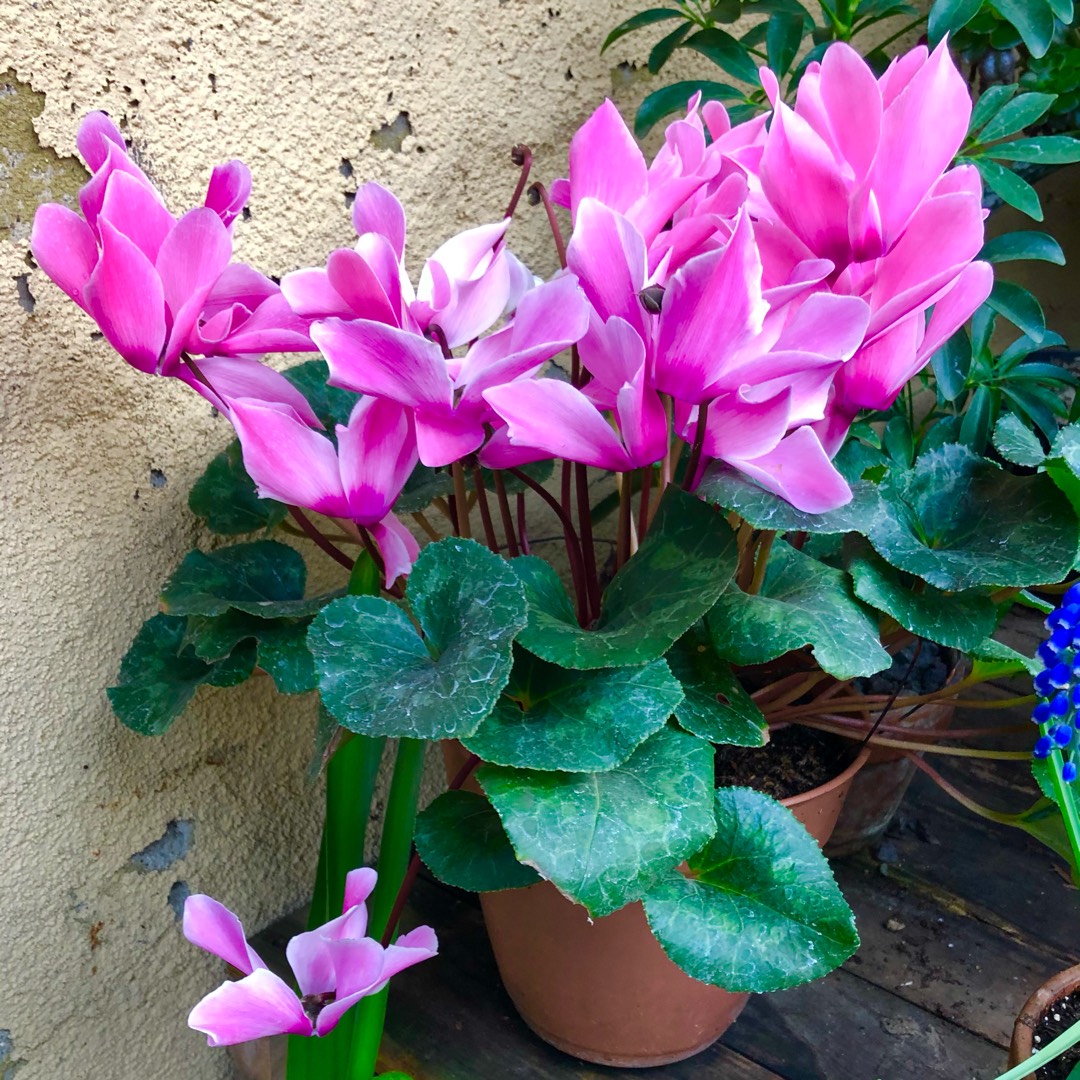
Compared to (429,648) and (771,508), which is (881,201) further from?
(429,648)

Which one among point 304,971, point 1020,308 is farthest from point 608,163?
point 1020,308

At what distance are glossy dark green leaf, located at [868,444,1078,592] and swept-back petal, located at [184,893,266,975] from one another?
1.33 feet

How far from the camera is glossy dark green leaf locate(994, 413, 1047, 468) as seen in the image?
55 cm

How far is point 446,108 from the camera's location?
29.9 inches

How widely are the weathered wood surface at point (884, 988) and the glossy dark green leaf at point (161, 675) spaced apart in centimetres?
29

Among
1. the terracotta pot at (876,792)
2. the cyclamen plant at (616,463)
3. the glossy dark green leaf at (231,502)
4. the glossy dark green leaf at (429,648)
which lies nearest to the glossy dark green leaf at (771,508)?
the cyclamen plant at (616,463)

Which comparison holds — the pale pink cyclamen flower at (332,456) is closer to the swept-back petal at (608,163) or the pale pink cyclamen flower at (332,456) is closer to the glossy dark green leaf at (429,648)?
the glossy dark green leaf at (429,648)

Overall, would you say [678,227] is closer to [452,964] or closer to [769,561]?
[769,561]

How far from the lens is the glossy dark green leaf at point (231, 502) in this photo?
64cm

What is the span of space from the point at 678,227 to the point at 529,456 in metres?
0.13

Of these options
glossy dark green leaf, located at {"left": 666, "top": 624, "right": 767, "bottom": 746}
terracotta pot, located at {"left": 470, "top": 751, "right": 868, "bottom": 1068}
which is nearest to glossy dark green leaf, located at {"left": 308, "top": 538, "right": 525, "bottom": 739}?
glossy dark green leaf, located at {"left": 666, "top": 624, "right": 767, "bottom": 746}

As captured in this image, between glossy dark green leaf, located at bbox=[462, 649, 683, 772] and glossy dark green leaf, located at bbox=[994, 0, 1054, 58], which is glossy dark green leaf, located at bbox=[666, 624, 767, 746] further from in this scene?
glossy dark green leaf, located at bbox=[994, 0, 1054, 58]

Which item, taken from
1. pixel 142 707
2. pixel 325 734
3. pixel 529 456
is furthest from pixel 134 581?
pixel 529 456

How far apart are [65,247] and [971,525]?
0.52 m
